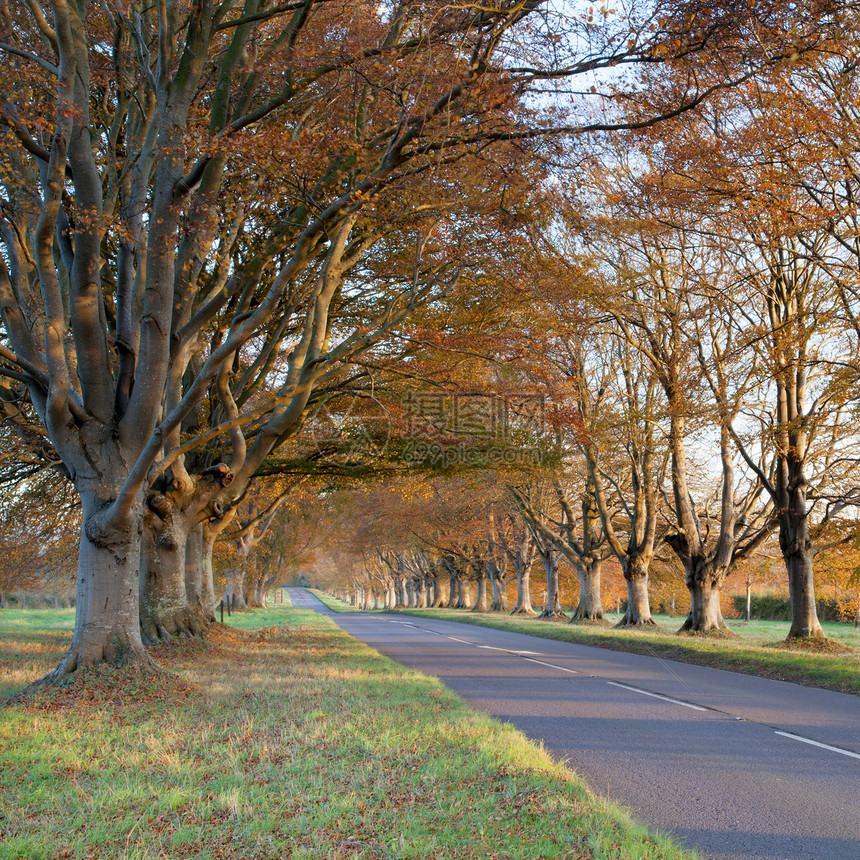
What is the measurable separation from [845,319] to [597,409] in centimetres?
1029

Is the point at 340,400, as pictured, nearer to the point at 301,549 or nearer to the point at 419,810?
the point at 419,810

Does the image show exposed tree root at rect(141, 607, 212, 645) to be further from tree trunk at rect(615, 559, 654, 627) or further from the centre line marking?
tree trunk at rect(615, 559, 654, 627)

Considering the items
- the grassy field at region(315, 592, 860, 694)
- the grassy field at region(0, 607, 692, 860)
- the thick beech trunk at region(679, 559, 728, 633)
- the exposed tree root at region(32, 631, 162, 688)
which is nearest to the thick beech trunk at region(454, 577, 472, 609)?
the thick beech trunk at region(679, 559, 728, 633)

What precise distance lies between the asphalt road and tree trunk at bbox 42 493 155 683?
16.0 feet

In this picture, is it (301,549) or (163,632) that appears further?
(301,549)

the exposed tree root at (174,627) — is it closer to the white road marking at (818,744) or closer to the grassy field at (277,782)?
the grassy field at (277,782)

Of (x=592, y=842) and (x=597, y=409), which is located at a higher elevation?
(x=597, y=409)

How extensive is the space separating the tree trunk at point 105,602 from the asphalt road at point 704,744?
4.87m

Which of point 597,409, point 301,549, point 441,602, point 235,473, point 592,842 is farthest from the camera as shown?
point 441,602

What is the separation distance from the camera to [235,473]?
13.9 metres

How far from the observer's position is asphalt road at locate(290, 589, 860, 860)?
4.68 meters

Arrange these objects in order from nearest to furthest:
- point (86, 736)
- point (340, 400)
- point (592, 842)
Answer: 1. point (592, 842)
2. point (86, 736)
3. point (340, 400)

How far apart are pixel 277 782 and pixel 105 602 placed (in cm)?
544

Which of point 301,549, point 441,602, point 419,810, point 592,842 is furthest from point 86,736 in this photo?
point 441,602
